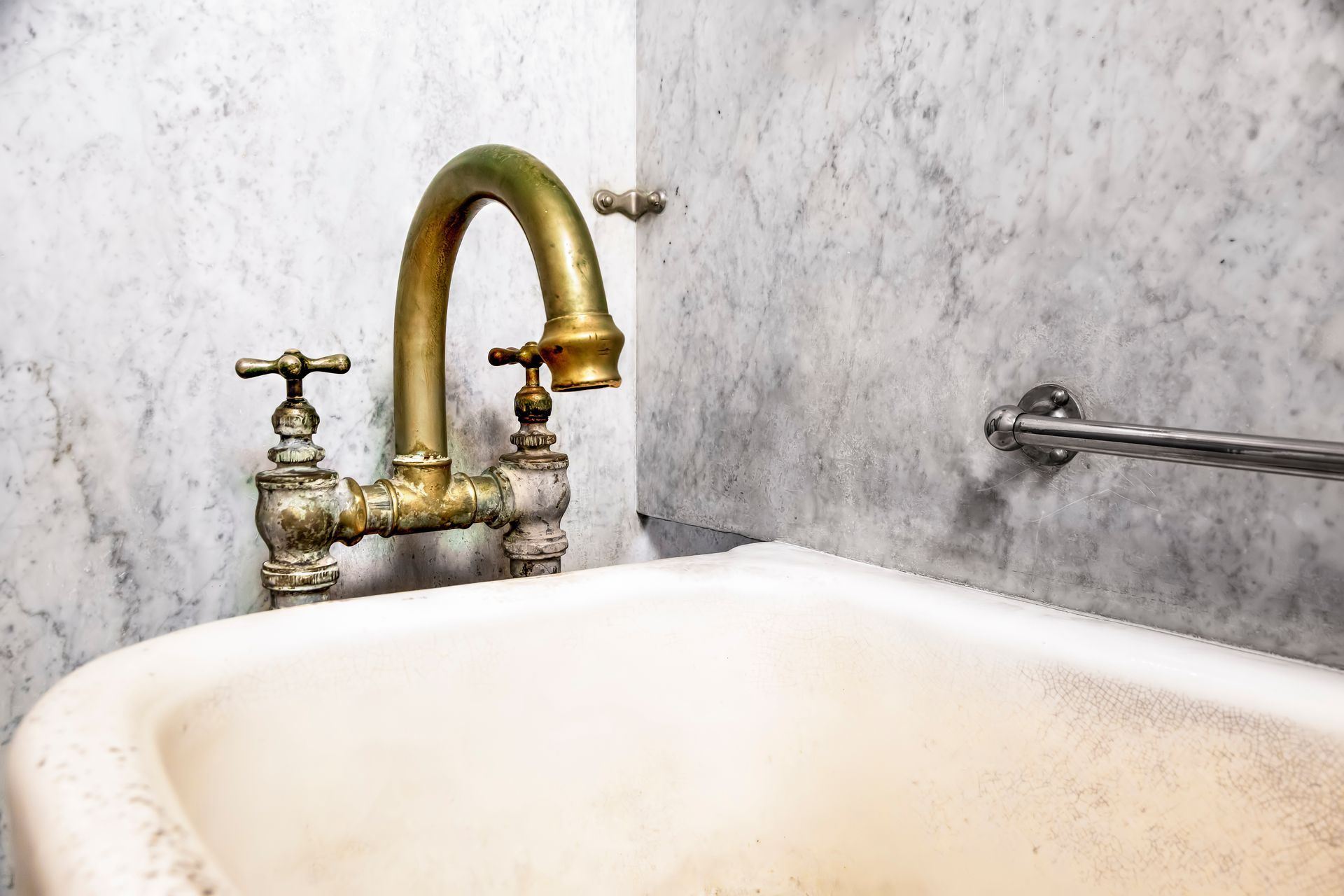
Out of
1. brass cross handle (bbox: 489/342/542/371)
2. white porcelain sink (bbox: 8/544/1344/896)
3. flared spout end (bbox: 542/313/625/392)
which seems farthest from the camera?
brass cross handle (bbox: 489/342/542/371)

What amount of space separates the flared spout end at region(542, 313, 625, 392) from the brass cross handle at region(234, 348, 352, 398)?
0.53ft

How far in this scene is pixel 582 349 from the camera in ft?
1.53

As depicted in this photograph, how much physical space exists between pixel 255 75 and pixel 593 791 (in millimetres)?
583

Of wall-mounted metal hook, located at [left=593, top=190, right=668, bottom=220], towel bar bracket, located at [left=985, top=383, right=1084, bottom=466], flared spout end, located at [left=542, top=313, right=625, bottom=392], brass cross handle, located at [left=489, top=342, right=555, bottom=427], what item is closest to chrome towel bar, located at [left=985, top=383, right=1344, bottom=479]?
towel bar bracket, located at [left=985, top=383, right=1084, bottom=466]

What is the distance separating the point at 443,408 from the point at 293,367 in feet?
0.39

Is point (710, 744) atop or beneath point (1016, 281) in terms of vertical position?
beneath

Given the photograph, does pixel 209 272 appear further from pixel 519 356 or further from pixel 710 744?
pixel 710 744

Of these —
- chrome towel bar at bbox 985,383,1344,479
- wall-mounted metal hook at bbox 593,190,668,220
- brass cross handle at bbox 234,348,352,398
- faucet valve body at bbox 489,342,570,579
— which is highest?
wall-mounted metal hook at bbox 593,190,668,220

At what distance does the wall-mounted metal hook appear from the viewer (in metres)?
0.83

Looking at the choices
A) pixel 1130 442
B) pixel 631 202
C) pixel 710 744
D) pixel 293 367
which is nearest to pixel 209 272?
pixel 293 367

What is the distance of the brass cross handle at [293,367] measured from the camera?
527mm

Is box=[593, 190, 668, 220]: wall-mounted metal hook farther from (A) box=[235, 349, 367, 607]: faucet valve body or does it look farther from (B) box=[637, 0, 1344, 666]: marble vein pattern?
(A) box=[235, 349, 367, 607]: faucet valve body

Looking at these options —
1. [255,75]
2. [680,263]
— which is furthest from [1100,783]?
[255,75]

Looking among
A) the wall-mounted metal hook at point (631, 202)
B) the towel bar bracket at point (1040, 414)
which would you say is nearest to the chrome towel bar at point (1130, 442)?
the towel bar bracket at point (1040, 414)
